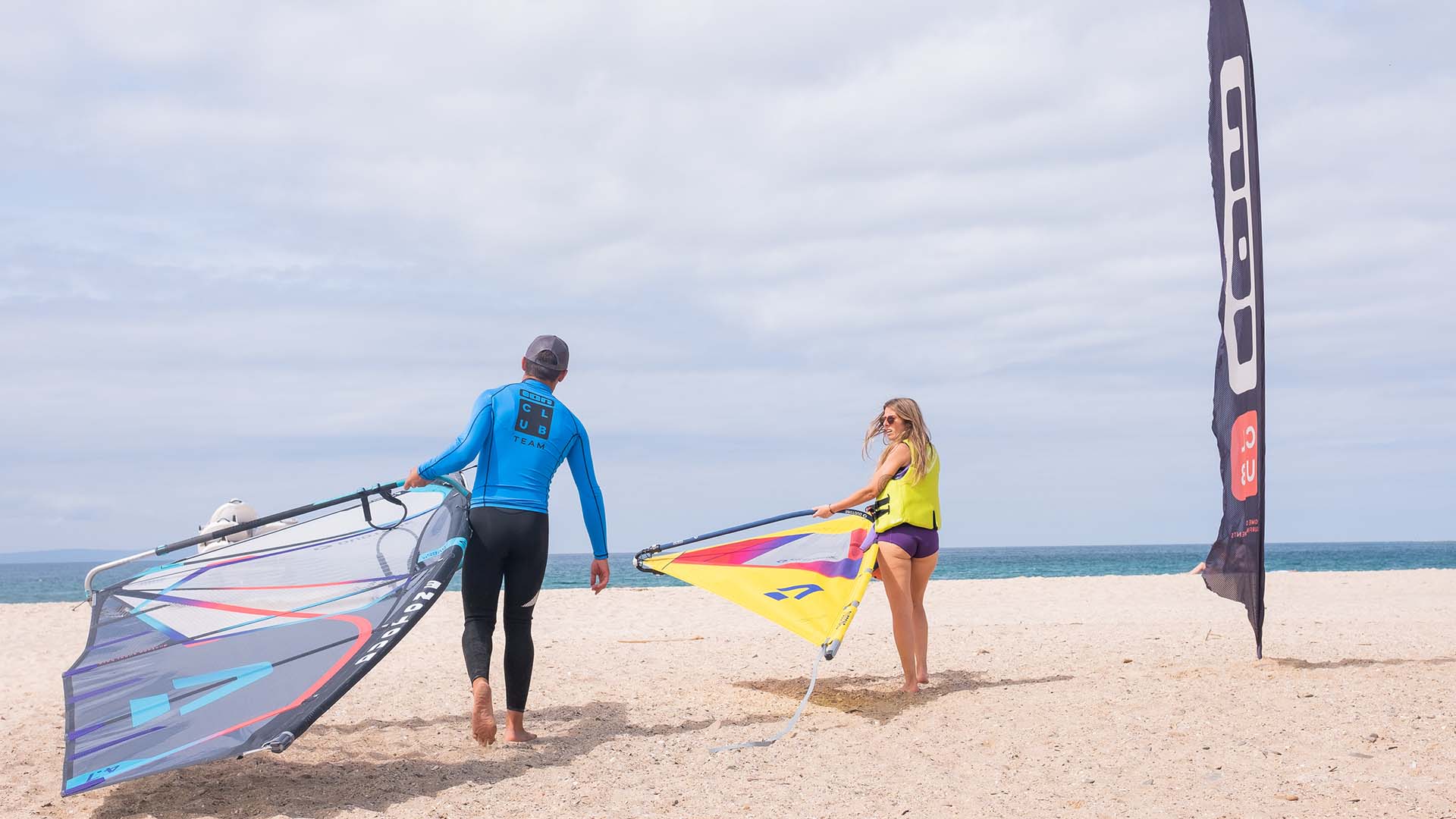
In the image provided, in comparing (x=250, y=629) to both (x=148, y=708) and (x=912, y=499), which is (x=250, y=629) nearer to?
(x=148, y=708)

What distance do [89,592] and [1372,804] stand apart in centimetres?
597

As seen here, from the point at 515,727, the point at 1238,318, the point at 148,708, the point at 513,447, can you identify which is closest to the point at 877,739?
the point at 515,727

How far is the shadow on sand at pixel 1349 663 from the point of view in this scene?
6023mm

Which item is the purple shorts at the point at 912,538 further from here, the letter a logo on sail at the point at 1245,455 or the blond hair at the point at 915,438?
the letter a logo on sail at the point at 1245,455

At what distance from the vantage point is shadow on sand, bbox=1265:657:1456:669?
602 cm

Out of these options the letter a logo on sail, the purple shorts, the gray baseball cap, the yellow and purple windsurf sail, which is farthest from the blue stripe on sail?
the letter a logo on sail

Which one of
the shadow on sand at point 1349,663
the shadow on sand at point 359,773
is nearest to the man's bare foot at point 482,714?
the shadow on sand at point 359,773

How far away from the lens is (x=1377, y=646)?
713 cm

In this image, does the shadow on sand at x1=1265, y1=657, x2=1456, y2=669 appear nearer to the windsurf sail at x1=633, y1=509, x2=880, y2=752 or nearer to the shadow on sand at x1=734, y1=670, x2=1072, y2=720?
the shadow on sand at x1=734, y1=670, x2=1072, y2=720

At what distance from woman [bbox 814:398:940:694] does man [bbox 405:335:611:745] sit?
1.83 m

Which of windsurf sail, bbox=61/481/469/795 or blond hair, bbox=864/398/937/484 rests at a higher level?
blond hair, bbox=864/398/937/484

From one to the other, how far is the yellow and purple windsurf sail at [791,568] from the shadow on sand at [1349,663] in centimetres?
272

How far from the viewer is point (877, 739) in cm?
496

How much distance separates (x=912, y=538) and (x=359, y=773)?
321cm
